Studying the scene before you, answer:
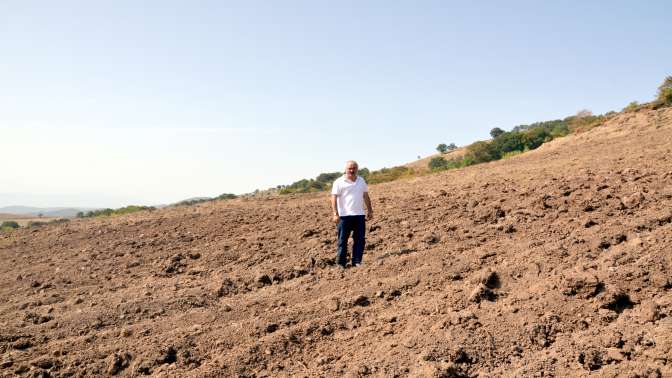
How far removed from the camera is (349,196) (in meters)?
6.86

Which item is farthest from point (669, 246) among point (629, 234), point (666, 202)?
point (666, 202)

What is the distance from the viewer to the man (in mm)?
6816

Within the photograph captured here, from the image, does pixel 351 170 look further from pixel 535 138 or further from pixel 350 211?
pixel 535 138


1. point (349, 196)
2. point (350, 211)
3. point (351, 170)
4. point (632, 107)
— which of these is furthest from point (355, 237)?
point (632, 107)

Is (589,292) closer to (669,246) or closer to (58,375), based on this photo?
(669,246)

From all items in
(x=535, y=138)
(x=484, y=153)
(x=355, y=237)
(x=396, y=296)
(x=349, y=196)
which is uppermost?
(x=535, y=138)

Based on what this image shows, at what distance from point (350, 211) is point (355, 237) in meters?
0.36

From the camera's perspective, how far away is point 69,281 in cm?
770

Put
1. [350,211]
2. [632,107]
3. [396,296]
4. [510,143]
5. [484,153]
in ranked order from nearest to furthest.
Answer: [396,296] → [350,211] → [632,107] → [510,143] → [484,153]

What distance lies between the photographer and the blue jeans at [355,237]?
22.3ft

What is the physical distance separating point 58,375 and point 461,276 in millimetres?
4051

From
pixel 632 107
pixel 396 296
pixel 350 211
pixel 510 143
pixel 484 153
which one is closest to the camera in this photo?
pixel 396 296

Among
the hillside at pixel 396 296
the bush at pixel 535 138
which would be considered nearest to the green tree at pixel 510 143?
the bush at pixel 535 138

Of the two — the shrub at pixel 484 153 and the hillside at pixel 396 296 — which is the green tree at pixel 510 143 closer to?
the shrub at pixel 484 153
